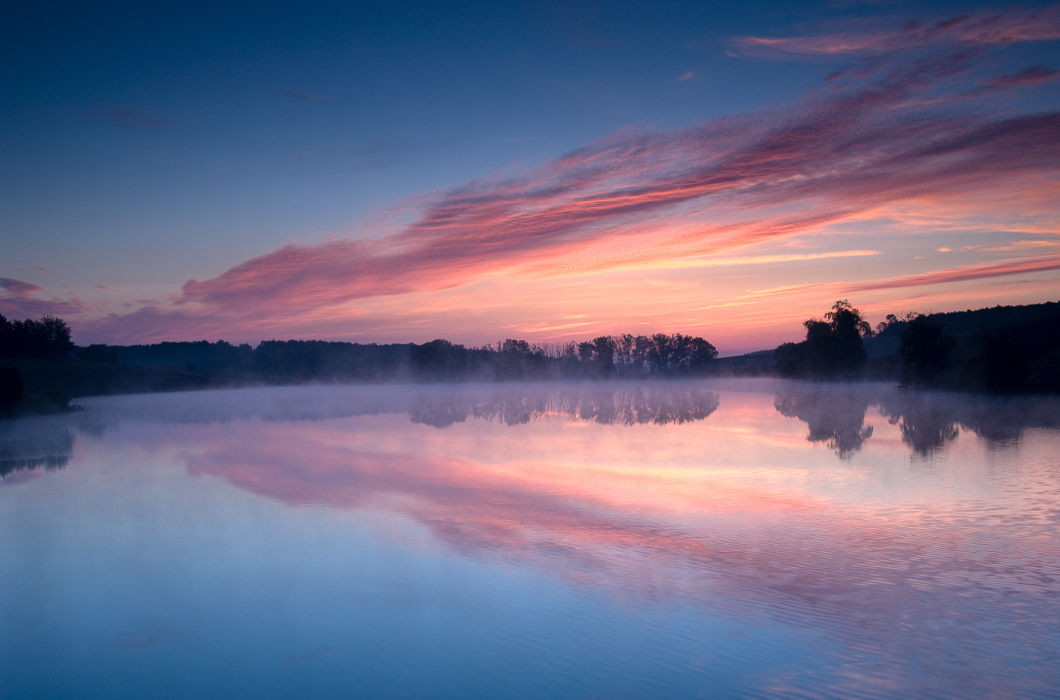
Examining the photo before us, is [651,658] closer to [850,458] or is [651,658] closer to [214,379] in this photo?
[850,458]

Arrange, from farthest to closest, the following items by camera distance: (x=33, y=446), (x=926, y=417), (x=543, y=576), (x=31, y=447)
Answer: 1. (x=926, y=417)
2. (x=33, y=446)
3. (x=31, y=447)
4. (x=543, y=576)

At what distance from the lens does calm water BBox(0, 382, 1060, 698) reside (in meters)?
5.10

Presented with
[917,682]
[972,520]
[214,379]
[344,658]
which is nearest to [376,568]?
[344,658]

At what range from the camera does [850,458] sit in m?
14.7

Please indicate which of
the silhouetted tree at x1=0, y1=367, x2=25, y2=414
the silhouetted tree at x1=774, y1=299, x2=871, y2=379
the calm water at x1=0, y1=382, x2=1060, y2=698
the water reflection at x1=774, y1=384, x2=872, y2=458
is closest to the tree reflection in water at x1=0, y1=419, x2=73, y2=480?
the calm water at x1=0, y1=382, x2=1060, y2=698

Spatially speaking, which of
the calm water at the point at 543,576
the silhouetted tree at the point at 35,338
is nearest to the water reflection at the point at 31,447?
the calm water at the point at 543,576

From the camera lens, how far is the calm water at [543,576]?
510cm

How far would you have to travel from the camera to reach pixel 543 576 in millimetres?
7203

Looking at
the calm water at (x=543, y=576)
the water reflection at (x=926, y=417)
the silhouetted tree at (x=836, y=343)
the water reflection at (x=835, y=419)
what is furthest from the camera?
the silhouetted tree at (x=836, y=343)

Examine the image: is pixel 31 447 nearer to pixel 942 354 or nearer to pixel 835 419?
pixel 835 419

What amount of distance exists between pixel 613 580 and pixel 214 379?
80072 mm

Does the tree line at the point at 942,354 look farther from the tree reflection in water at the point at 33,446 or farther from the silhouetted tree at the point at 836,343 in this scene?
the tree reflection in water at the point at 33,446

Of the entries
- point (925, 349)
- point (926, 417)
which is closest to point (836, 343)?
point (925, 349)

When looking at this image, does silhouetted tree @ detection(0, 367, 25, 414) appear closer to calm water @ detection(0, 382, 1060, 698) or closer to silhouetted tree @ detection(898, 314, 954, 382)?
calm water @ detection(0, 382, 1060, 698)
